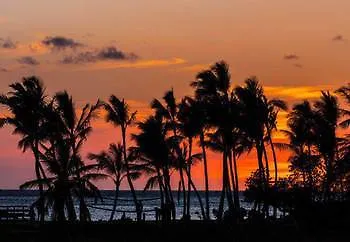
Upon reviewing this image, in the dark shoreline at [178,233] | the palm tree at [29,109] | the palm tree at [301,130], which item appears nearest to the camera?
the dark shoreline at [178,233]

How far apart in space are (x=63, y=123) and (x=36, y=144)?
3.83m

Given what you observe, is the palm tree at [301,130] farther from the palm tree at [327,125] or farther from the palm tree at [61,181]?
the palm tree at [61,181]

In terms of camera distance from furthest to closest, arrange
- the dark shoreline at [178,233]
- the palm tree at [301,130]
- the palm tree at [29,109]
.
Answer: the palm tree at [301,130] → the palm tree at [29,109] → the dark shoreline at [178,233]

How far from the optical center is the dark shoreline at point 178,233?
1809 inches

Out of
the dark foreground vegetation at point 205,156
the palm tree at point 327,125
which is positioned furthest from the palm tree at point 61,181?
the palm tree at point 327,125

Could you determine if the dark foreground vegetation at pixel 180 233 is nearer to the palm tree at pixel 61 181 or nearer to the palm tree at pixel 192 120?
the palm tree at pixel 61 181

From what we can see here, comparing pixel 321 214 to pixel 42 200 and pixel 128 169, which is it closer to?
pixel 42 200

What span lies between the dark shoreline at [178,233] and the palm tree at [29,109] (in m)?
6.98

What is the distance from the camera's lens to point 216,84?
67938 mm

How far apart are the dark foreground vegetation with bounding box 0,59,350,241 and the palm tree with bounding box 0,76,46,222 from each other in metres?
0.07

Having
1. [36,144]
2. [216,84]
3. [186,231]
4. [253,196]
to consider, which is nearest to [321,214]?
[253,196]

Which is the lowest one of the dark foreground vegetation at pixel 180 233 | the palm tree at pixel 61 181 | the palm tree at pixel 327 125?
the dark foreground vegetation at pixel 180 233

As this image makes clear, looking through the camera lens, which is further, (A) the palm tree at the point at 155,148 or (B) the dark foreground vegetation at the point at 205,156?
(A) the palm tree at the point at 155,148

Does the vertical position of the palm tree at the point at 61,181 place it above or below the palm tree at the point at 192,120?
below
